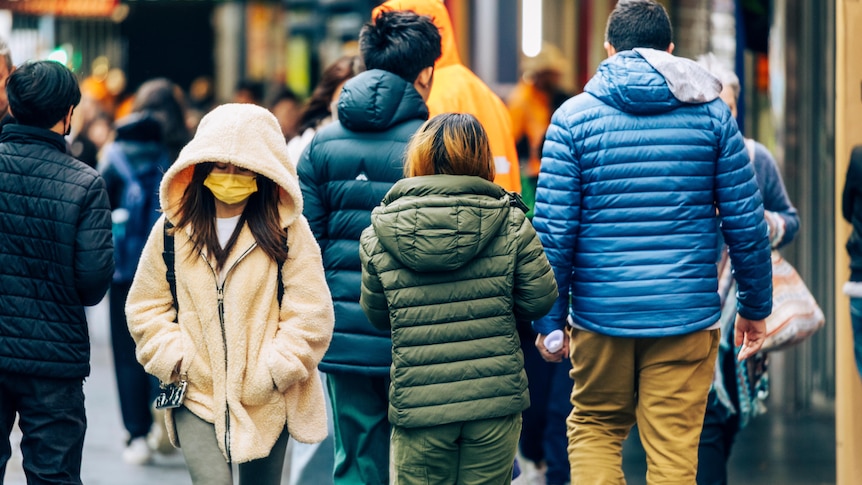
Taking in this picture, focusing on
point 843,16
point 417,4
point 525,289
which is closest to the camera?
point 525,289

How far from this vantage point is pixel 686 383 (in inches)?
216

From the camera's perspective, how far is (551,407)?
7.22 m

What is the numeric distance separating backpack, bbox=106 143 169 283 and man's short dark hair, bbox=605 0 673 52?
347 cm

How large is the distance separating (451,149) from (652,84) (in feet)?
2.89

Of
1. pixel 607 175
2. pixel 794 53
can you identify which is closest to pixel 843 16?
pixel 607 175

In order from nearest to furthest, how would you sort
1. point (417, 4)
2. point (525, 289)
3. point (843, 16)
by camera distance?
point (525, 289) → point (843, 16) → point (417, 4)

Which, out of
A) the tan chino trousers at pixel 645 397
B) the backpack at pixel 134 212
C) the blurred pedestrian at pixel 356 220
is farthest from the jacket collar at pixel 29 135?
the backpack at pixel 134 212

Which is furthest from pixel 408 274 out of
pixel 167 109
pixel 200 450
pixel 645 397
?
pixel 167 109

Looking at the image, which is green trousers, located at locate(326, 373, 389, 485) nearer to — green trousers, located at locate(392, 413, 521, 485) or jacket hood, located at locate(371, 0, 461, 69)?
green trousers, located at locate(392, 413, 521, 485)

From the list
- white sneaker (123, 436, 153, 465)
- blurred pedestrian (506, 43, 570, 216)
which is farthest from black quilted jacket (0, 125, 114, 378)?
blurred pedestrian (506, 43, 570, 216)

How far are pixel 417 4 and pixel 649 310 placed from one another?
2.26 m

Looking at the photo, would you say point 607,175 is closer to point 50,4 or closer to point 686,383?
point 686,383

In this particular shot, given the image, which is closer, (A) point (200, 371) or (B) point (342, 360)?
(A) point (200, 371)

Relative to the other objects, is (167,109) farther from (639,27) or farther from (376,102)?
(639,27)
